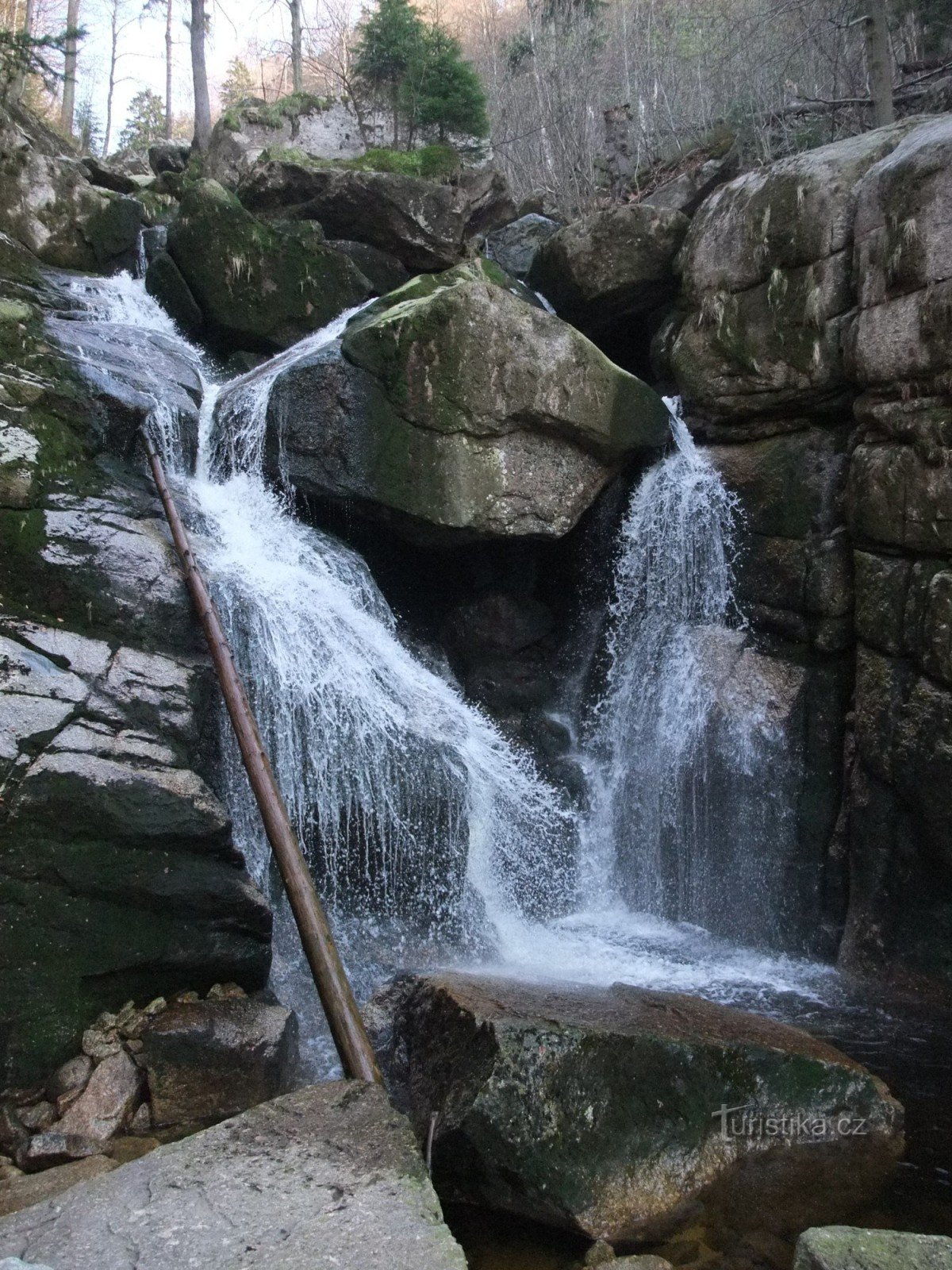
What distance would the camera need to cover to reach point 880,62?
9344 millimetres

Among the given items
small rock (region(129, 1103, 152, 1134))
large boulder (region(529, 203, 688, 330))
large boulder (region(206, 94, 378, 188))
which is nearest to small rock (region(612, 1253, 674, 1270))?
small rock (region(129, 1103, 152, 1134))

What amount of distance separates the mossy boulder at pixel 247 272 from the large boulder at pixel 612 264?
2671mm

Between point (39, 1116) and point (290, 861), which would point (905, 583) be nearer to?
point (290, 861)

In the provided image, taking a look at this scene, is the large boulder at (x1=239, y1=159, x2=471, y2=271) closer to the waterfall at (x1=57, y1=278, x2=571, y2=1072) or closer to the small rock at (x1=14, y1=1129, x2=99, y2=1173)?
the waterfall at (x1=57, y1=278, x2=571, y2=1072)

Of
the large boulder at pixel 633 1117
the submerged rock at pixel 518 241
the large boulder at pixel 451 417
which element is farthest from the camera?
the submerged rock at pixel 518 241

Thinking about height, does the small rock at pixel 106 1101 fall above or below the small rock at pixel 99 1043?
below

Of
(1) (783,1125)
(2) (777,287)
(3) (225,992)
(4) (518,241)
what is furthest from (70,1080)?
(4) (518,241)

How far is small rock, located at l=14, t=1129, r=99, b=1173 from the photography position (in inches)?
150

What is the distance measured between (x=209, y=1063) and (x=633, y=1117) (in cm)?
196

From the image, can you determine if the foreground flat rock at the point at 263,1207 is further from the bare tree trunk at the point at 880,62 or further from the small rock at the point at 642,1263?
the bare tree trunk at the point at 880,62

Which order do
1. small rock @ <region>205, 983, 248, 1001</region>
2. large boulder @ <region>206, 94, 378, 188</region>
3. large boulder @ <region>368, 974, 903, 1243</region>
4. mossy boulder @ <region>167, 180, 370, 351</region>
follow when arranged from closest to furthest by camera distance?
1. large boulder @ <region>368, 974, 903, 1243</region>
2. small rock @ <region>205, 983, 248, 1001</region>
3. mossy boulder @ <region>167, 180, 370, 351</region>
4. large boulder @ <region>206, 94, 378, 188</region>

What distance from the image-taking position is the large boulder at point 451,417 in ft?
25.4

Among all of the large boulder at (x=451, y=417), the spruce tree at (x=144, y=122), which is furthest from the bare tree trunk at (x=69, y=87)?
the large boulder at (x=451, y=417)

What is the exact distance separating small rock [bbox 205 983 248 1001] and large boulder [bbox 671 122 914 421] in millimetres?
6540
